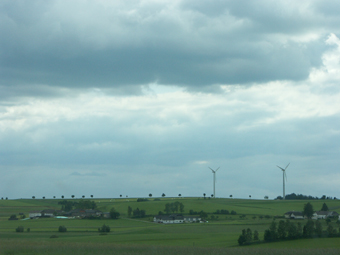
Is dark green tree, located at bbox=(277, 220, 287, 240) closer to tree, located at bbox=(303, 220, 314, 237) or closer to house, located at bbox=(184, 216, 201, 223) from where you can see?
tree, located at bbox=(303, 220, 314, 237)

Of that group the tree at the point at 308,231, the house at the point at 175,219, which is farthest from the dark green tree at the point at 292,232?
the house at the point at 175,219

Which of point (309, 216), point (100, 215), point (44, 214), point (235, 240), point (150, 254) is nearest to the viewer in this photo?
point (150, 254)

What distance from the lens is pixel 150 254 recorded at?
197 feet

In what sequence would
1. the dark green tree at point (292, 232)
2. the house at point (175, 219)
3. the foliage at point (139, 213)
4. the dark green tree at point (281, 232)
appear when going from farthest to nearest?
1. the foliage at point (139, 213)
2. the house at point (175, 219)
3. the dark green tree at point (292, 232)
4. the dark green tree at point (281, 232)

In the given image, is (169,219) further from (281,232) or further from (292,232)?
(292,232)

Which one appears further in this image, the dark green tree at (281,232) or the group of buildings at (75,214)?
the group of buildings at (75,214)

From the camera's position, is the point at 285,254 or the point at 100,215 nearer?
the point at 285,254

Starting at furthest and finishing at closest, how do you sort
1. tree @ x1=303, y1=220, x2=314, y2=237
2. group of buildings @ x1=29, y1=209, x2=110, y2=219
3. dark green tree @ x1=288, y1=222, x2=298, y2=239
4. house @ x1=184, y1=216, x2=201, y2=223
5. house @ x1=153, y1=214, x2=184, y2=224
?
group of buildings @ x1=29, y1=209, x2=110, y2=219 < house @ x1=184, y1=216, x2=201, y2=223 < house @ x1=153, y1=214, x2=184, y2=224 < tree @ x1=303, y1=220, x2=314, y2=237 < dark green tree @ x1=288, y1=222, x2=298, y2=239

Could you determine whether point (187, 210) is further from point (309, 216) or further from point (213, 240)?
point (213, 240)

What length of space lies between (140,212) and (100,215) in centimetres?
1804

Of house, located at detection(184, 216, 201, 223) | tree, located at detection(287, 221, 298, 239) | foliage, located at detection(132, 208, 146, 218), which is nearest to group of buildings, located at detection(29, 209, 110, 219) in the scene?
foliage, located at detection(132, 208, 146, 218)

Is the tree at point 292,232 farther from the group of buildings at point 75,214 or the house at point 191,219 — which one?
the group of buildings at point 75,214

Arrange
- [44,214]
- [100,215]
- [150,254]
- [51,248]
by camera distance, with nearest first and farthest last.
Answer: [150,254] < [51,248] < [100,215] < [44,214]

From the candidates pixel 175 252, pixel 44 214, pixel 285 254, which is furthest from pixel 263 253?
pixel 44 214
